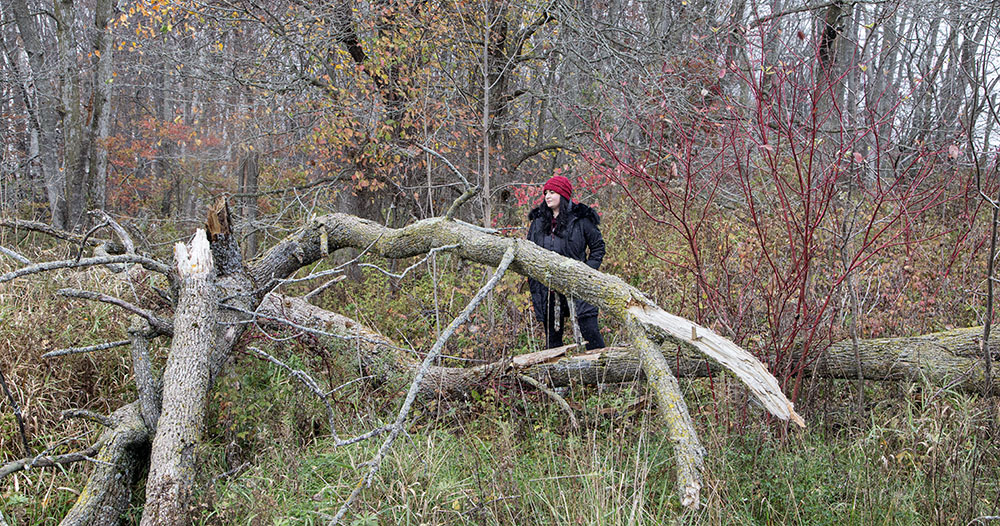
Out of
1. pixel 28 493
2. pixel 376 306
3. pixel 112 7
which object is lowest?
pixel 28 493

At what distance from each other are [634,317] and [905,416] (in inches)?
81.2

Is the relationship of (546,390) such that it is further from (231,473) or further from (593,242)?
(231,473)

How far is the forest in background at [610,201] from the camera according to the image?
10.6ft

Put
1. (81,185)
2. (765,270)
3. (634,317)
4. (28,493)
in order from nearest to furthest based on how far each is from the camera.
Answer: (634,317) → (28,493) → (765,270) → (81,185)

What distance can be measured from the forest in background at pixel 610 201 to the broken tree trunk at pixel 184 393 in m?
0.22

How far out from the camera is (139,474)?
11.9 feet

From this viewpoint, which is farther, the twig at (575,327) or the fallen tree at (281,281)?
the twig at (575,327)

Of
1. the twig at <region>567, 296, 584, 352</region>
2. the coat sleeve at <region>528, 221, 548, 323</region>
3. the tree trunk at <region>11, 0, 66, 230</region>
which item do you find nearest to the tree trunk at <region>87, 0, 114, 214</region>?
the tree trunk at <region>11, 0, 66, 230</region>

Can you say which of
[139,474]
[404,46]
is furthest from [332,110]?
[139,474]

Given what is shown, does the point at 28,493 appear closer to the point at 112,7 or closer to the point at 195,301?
the point at 195,301

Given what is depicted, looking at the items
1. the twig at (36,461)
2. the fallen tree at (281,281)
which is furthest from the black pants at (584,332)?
the twig at (36,461)

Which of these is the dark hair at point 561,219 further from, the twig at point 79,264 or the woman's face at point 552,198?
the twig at point 79,264

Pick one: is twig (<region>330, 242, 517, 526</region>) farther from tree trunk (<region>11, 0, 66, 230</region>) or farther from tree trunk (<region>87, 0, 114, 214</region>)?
tree trunk (<region>11, 0, 66, 230</region>)

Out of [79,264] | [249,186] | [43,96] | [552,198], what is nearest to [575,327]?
[552,198]
